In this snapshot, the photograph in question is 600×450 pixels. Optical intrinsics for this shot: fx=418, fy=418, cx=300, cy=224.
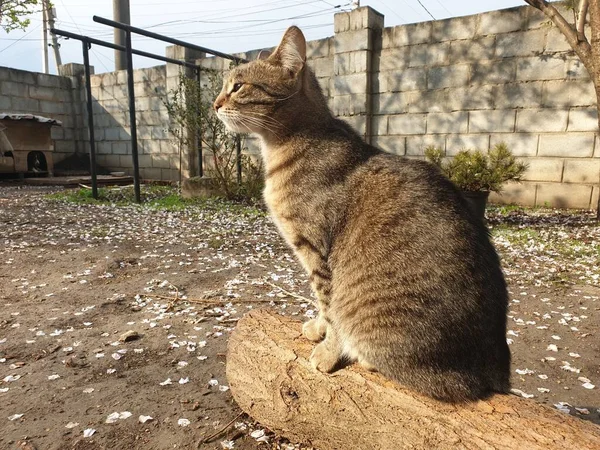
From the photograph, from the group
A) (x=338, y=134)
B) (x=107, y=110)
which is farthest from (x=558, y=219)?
(x=107, y=110)

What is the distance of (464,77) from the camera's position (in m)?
7.59

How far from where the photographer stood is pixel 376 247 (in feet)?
5.96

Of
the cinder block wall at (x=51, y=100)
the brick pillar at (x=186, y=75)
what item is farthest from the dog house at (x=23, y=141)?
the brick pillar at (x=186, y=75)

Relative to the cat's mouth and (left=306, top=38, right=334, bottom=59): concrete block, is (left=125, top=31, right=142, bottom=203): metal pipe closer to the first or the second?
(left=306, top=38, right=334, bottom=59): concrete block

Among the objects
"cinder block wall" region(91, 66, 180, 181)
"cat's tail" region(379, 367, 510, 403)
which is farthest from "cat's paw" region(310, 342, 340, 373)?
"cinder block wall" region(91, 66, 180, 181)

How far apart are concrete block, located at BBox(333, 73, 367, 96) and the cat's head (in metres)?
6.59

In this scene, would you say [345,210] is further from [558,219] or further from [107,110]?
[107,110]

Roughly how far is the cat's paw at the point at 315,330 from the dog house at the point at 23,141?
1187 cm

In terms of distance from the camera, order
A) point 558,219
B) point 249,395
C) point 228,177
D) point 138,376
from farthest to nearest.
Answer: point 228,177 → point 558,219 → point 138,376 → point 249,395

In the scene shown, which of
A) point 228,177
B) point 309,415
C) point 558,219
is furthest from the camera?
point 228,177

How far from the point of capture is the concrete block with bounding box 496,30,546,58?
6867mm

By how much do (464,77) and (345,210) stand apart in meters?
6.79

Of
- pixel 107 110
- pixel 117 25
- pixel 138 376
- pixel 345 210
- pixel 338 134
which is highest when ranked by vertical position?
pixel 117 25

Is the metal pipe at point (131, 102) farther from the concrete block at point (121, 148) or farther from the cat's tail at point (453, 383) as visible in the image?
the cat's tail at point (453, 383)
